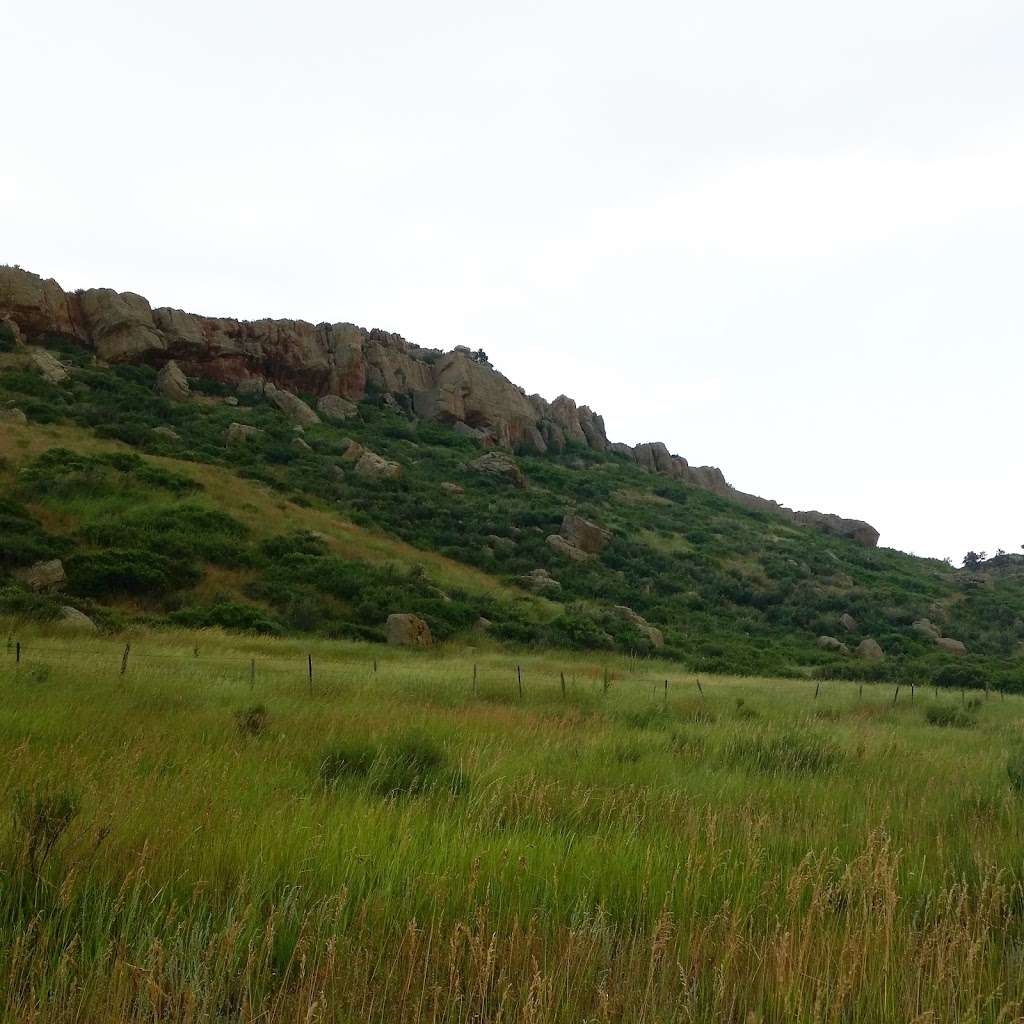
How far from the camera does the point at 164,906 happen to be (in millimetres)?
3045

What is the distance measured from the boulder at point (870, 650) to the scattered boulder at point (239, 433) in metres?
37.3

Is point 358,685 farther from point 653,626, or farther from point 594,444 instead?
point 594,444

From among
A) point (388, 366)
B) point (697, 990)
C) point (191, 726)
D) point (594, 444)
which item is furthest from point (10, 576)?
point (594, 444)

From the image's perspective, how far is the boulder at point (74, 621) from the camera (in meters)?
18.2

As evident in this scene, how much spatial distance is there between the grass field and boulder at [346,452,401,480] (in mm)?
40302

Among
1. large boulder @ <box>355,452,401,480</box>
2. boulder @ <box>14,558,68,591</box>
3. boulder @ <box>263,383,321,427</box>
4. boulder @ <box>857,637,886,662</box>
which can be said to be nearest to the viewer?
boulder @ <box>14,558,68,591</box>

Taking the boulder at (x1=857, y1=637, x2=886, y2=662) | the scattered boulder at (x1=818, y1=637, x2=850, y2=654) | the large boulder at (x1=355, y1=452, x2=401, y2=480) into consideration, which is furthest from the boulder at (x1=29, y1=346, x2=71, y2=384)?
the boulder at (x1=857, y1=637, x2=886, y2=662)

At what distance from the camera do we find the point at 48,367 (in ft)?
158

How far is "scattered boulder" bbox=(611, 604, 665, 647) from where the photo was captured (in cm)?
3188

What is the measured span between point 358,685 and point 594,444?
254ft

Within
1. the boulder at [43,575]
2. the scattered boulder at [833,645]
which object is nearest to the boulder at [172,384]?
the boulder at [43,575]

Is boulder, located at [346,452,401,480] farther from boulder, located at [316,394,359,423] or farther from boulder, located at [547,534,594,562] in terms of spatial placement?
boulder, located at [316,394,359,423]

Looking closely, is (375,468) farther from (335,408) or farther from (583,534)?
(335,408)

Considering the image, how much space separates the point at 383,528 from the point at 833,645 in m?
23.9
